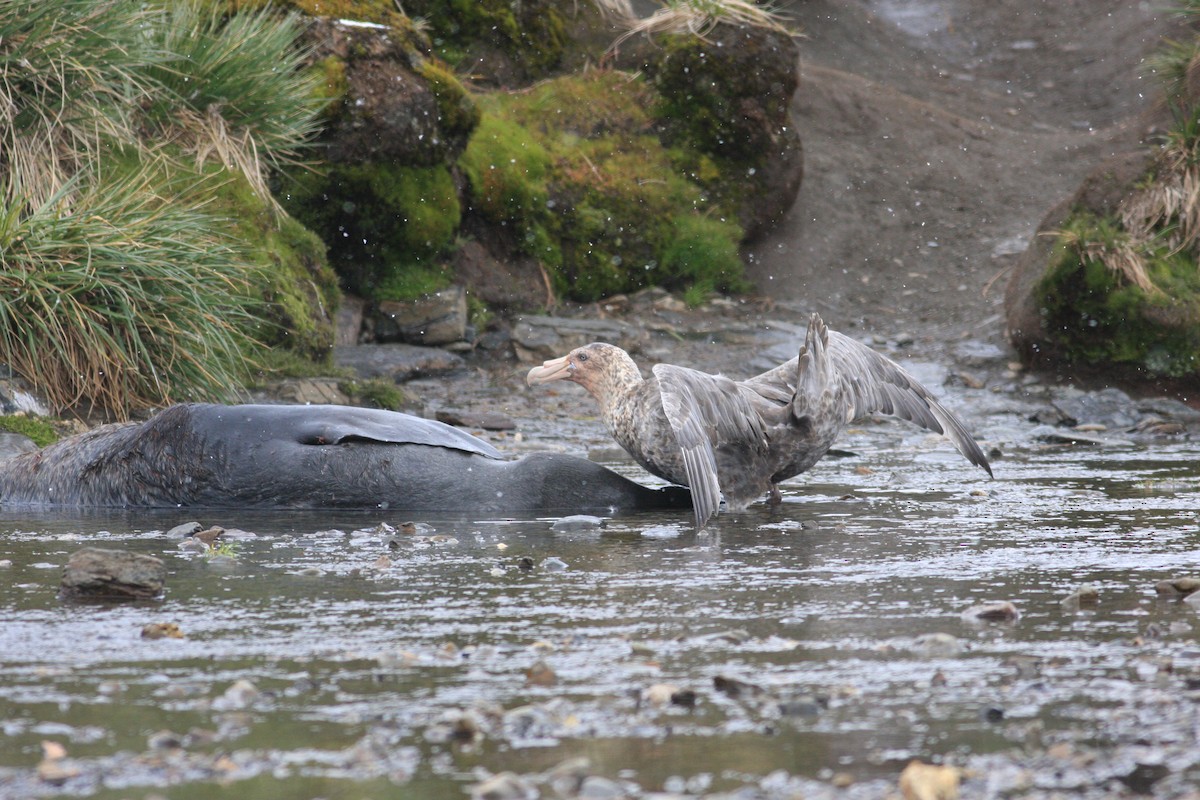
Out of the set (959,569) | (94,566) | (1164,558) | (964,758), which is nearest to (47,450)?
(94,566)

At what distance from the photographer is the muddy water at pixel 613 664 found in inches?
99.9

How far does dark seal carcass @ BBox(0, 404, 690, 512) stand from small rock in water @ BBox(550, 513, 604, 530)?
0.38m

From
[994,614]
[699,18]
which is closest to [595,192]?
[699,18]

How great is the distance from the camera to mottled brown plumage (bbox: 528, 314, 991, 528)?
5.88 meters

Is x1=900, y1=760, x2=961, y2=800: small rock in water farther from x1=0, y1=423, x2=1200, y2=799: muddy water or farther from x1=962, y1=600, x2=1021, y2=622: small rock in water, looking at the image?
x1=962, y1=600, x2=1021, y2=622: small rock in water

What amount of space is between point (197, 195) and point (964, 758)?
7.62 m

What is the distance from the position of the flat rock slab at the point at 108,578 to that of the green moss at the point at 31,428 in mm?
3389

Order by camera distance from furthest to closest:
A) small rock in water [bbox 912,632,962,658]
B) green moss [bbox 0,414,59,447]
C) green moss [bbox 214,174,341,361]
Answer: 1. green moss [bbox 214,174,341,361]
2. green moss [bbox 0,414,59,447]
3. small rock in water [bbox 912,632,962,658]

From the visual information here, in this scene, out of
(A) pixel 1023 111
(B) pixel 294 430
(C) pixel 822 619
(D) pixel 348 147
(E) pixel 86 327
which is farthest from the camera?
(A) pixel 1023 111

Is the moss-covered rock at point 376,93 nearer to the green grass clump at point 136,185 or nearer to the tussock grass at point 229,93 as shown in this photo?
the green grass clump at point 136,185

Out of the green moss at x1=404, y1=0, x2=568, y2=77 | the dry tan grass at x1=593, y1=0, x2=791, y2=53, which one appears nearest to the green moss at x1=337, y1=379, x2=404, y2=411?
the green moss at x1=404, y1=0, x2=568, y2=77

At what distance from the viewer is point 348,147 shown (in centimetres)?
1067

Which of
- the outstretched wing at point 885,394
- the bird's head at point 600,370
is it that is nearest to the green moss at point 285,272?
the bird's head at point 600,370

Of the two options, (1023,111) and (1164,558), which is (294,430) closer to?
(1164,558)
